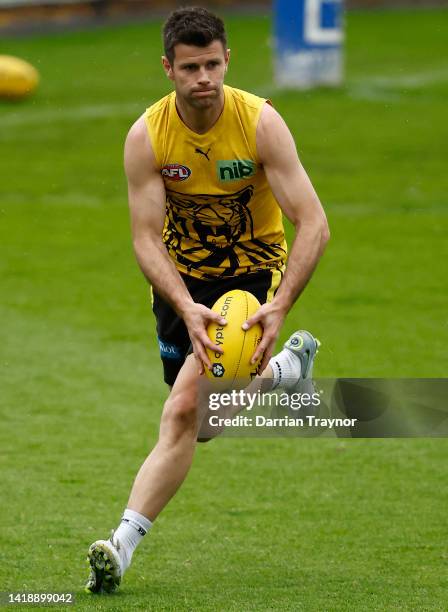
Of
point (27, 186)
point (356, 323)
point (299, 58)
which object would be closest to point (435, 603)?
point (356, 323)

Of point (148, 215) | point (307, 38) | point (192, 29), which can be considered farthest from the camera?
point (307, 38)

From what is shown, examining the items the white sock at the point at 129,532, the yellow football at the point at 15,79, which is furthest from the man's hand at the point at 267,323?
the yellow football at the point at 15,79

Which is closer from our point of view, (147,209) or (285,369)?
(147,209)

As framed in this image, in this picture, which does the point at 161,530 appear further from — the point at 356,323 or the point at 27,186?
the point at 27,186

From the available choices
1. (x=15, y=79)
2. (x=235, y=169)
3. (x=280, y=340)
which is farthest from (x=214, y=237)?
(x=15, y=79)

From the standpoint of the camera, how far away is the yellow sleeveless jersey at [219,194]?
612cm

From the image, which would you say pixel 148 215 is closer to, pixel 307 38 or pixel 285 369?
pixel 285 369

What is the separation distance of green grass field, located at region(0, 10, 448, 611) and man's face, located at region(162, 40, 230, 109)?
2.04m

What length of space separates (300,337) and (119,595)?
1.87 meters

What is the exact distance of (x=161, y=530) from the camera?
6883 mm

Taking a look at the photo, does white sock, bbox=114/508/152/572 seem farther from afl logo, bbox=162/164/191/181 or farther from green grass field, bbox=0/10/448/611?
afl logo, bbox=162/164/191/181

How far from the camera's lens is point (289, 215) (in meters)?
6.01

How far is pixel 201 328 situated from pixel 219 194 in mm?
709

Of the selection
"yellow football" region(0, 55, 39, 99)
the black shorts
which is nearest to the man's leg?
the black shorts
